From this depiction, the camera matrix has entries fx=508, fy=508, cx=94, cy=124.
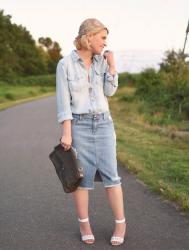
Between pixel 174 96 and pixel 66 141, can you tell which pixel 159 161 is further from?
pixel 174 96

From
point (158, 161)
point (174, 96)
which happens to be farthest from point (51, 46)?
point (158, 161)

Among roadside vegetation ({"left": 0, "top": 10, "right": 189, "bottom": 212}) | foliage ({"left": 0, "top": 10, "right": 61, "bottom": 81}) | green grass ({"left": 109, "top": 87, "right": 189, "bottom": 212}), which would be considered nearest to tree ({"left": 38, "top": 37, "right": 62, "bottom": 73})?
foliage ({"left": 0, "top": 10, "right": 61, "bottom": 81})

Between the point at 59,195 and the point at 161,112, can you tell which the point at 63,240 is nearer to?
the point at 59,195

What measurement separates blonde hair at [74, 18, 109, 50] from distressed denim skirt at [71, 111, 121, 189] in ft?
1.98

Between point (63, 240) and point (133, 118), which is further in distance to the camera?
point (133, 118)

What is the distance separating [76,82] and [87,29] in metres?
0.44

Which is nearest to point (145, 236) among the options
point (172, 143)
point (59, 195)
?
point (59, 195)

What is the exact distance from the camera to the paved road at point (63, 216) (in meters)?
4.37

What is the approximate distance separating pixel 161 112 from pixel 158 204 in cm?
1538

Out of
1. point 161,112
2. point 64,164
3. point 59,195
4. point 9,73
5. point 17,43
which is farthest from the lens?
point 17,43

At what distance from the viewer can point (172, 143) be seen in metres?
11.4

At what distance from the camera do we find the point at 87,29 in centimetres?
412

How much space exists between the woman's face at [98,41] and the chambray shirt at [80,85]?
0.35ft

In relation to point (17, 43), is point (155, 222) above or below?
below
